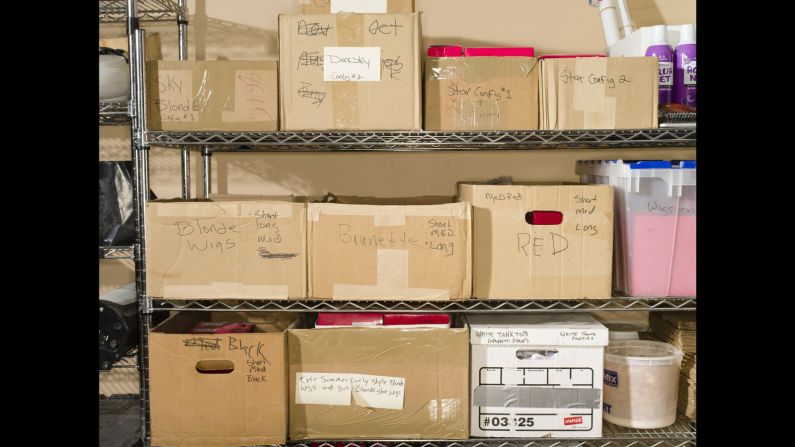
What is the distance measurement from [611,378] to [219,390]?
1.03m

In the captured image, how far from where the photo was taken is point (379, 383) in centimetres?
158

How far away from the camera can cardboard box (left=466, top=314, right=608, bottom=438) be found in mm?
1587

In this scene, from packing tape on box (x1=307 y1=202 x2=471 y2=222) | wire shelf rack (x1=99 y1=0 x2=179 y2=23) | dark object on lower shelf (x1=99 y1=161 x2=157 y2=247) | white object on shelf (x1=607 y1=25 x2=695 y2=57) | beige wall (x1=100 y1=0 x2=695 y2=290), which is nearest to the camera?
packing tape on box (x1=307 y1=202 x2=471 y2=222)

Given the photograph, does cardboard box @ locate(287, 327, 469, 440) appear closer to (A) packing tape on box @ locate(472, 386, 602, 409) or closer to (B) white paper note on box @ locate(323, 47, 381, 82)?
(A) packing tape on box @ locate(472, 386, 602, 409)

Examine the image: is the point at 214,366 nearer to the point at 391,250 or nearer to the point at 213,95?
the point at 391,250

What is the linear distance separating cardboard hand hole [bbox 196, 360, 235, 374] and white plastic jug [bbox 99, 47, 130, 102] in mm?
758

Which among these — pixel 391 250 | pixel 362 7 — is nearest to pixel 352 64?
pixel 362 7

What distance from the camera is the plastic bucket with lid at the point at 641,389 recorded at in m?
1.61

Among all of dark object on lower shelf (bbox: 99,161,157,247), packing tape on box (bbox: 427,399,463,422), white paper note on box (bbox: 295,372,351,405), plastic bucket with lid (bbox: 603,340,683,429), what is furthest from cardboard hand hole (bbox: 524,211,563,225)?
dark object on lower shelf (bbox: 99,161,157,247)
